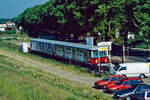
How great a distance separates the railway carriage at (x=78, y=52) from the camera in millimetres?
39281

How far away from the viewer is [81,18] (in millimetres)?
55656

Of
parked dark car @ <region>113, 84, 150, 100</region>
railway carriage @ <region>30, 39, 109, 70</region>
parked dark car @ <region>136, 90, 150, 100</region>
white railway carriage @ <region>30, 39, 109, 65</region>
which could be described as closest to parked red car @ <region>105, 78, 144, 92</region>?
parked dark car @ <region>113, 84, 150, 100</region>

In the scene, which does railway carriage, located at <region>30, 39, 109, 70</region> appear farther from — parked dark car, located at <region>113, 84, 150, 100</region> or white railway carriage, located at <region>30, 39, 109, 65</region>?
parked dark car, located at <region>113, 84, 150, 100</region>

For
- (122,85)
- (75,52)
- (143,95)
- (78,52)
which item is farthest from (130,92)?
(75,52)

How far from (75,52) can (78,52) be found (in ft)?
4.26

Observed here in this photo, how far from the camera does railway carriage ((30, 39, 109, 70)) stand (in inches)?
1547

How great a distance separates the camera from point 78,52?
43031 millimetres

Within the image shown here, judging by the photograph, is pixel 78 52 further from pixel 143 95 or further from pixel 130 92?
pixel 143 95

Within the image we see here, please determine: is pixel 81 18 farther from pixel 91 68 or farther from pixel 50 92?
pixel 50 92

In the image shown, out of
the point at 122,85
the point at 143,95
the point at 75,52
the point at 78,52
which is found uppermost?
the point at 78,52

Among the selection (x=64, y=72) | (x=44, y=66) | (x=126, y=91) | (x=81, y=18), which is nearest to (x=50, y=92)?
(x=126, y=91)

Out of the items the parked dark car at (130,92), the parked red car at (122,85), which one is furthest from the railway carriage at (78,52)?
the parked dark car at (130,92)

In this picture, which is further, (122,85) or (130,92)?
(122,85)

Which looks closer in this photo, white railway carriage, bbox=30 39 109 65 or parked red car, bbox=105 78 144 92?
parked red car, bbox=105 78 144 92
